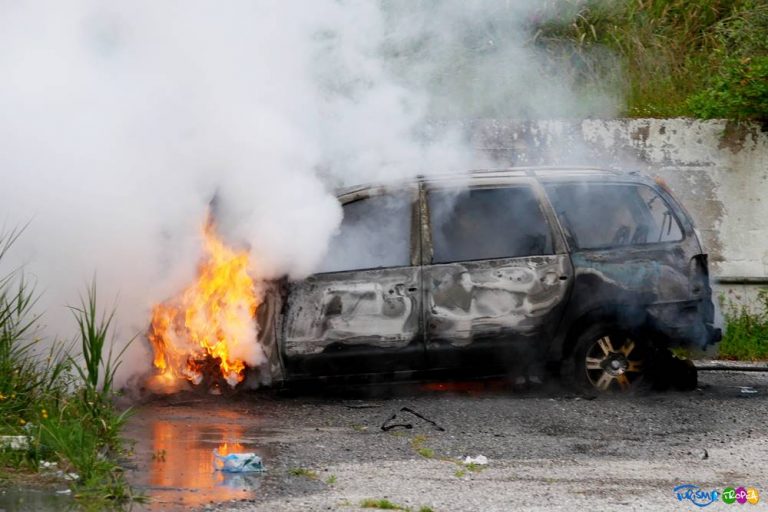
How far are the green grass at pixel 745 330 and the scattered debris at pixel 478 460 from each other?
540 cm

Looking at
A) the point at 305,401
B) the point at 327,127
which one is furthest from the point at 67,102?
the point at 305,401

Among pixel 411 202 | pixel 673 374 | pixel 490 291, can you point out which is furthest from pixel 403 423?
pixel 673 374

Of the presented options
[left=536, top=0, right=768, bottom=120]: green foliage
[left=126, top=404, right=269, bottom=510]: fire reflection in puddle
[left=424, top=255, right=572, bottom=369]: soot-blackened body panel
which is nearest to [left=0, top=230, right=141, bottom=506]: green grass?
[left=126, top=404, right=269, bottom=510]: fire reflection in puddle

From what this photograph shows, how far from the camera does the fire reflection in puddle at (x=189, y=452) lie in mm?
5945

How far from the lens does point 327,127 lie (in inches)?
362

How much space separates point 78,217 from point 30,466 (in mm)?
2537

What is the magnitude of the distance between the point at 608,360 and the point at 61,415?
4.16 meters

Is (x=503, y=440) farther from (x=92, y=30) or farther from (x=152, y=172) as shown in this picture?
(x=92, y=30)

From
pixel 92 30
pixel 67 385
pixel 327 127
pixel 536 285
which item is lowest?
pixel 67 385

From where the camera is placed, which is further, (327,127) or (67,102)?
(327,127)

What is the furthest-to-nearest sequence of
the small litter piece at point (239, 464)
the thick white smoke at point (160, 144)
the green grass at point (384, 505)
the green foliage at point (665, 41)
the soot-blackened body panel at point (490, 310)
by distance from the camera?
the green foliage at point (665, 41) → the soot-blackened body panel at point (490, 310) → the thick white smoke at point (160, 144) → the small litter piece at point (239, 464) → the green grass at point (384, 505)

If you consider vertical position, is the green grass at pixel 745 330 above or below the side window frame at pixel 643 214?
below
